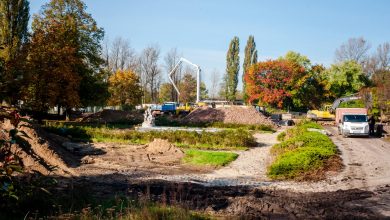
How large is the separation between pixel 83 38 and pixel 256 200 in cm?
3600

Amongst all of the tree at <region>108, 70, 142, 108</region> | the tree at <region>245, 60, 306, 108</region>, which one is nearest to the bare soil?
the tree at <region>108, 70, 142, 108</region>

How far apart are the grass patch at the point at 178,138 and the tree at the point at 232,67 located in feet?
185

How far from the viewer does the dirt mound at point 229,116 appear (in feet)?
137

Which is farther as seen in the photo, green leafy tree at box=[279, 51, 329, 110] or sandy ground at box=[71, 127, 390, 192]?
green leafy tree at box=[279, 51, 329, 110]

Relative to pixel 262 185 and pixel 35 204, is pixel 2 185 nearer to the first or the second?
pixel 35 204

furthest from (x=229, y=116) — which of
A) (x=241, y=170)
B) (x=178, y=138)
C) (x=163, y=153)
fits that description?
(x=241, y=170)

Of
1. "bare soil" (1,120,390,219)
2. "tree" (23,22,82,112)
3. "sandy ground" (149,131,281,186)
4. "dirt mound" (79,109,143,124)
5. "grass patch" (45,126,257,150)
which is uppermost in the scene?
"tree" (23,22,82,112)

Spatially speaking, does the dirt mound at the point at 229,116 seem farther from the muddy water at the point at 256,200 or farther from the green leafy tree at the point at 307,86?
the muddy water at the point at 256,200

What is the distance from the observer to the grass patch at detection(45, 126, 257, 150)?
75.4 ft

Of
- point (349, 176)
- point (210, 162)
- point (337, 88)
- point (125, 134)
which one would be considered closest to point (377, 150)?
point (349, 176)

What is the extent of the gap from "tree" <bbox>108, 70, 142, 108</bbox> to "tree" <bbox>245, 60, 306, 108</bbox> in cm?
1939

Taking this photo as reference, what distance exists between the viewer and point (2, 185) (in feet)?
16.7

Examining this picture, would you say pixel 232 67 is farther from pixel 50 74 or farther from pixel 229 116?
pixel 50 74

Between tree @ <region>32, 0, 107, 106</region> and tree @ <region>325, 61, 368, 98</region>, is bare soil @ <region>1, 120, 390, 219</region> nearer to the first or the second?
tree @ <region>32, 0, 107, 106</region>
